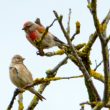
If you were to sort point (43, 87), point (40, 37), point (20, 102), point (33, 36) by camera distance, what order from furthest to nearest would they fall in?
point (33, 36) < point (40, 37) < point (43, 87) < point (20, 102)

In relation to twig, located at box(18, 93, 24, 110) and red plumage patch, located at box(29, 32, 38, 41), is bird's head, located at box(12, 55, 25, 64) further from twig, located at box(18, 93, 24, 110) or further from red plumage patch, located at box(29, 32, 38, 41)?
twig, located at box(18, 93, 24, 110)

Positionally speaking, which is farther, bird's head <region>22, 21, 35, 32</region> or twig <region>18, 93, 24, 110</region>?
bird's head <region>22, 21, 35, 32</region>

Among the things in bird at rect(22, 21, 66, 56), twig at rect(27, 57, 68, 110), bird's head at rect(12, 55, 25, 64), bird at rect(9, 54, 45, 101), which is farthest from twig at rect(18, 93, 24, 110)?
bird's head at rect(12, 55, 25, 64)

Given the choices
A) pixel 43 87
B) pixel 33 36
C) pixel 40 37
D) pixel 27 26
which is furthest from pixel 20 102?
pixel 27 26

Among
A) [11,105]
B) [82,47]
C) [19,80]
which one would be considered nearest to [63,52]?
[82,47]

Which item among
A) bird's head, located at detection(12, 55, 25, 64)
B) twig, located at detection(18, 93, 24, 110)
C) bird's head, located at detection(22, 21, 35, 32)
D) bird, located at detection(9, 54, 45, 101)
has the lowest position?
twig, located at detection(18, 93, 24, 110)

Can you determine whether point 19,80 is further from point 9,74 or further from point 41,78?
point 41,78

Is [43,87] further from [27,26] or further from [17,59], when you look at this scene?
[27,26]

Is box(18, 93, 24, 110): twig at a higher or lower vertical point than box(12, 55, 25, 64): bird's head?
lower

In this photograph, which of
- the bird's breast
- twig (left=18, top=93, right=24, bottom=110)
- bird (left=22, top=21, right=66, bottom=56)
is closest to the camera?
twig (left=18, top=93, right=24, bottom=110)

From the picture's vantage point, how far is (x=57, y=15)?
10.8 feet

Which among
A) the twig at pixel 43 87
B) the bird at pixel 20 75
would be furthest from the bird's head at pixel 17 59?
the twig at pixel 43 87

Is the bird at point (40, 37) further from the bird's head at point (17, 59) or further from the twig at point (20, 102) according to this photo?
the twig at point (20, 102)

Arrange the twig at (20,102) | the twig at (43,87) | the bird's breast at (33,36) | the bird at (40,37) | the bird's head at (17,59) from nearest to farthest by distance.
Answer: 1. the twig at (20,102)
2. the twig at (43,87)
3. the bird at (40,37)
4. the bird's breast at (33,36)
5. the bird's head at (17,59)
